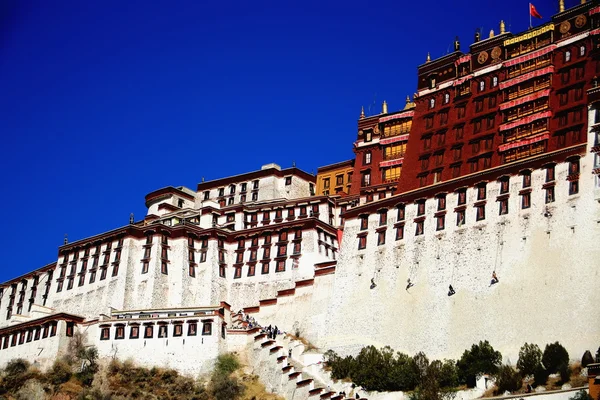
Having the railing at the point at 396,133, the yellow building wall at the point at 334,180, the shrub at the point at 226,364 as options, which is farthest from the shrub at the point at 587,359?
the yellow building wall at the point at 334,180

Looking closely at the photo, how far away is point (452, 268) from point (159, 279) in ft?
102

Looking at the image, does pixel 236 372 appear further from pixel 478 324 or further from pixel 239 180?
pixel 239 180

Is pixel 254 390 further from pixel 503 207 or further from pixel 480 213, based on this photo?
pixel 503 207

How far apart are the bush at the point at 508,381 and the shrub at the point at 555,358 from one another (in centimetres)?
199

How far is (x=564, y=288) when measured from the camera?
69938mm

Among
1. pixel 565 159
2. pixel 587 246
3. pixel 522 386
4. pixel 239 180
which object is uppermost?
pixel 239 180

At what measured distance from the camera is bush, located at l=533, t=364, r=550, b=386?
6569 centimetres

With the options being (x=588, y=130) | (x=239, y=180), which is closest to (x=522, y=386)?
(x=588, y=130)

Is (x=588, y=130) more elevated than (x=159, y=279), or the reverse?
(x=588, y=130)

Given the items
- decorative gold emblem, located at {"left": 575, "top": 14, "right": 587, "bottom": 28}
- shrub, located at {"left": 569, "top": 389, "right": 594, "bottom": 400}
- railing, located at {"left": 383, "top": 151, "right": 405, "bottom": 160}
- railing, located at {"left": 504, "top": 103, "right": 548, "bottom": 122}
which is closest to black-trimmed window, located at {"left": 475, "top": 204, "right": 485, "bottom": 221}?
railing, located at {"left": 504, "top": 103, "right": 548, "bottom": 122}

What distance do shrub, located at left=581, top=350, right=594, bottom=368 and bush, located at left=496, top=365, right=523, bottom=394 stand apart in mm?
4142

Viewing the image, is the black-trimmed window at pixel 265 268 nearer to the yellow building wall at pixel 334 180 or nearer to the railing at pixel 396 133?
the yellow building wall at pixel 334 180

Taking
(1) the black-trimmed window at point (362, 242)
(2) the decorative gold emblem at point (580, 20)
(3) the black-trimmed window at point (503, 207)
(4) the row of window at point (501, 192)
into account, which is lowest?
(1) the black-trimmed window at point (362, 242)

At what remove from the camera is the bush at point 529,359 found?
66.7m
